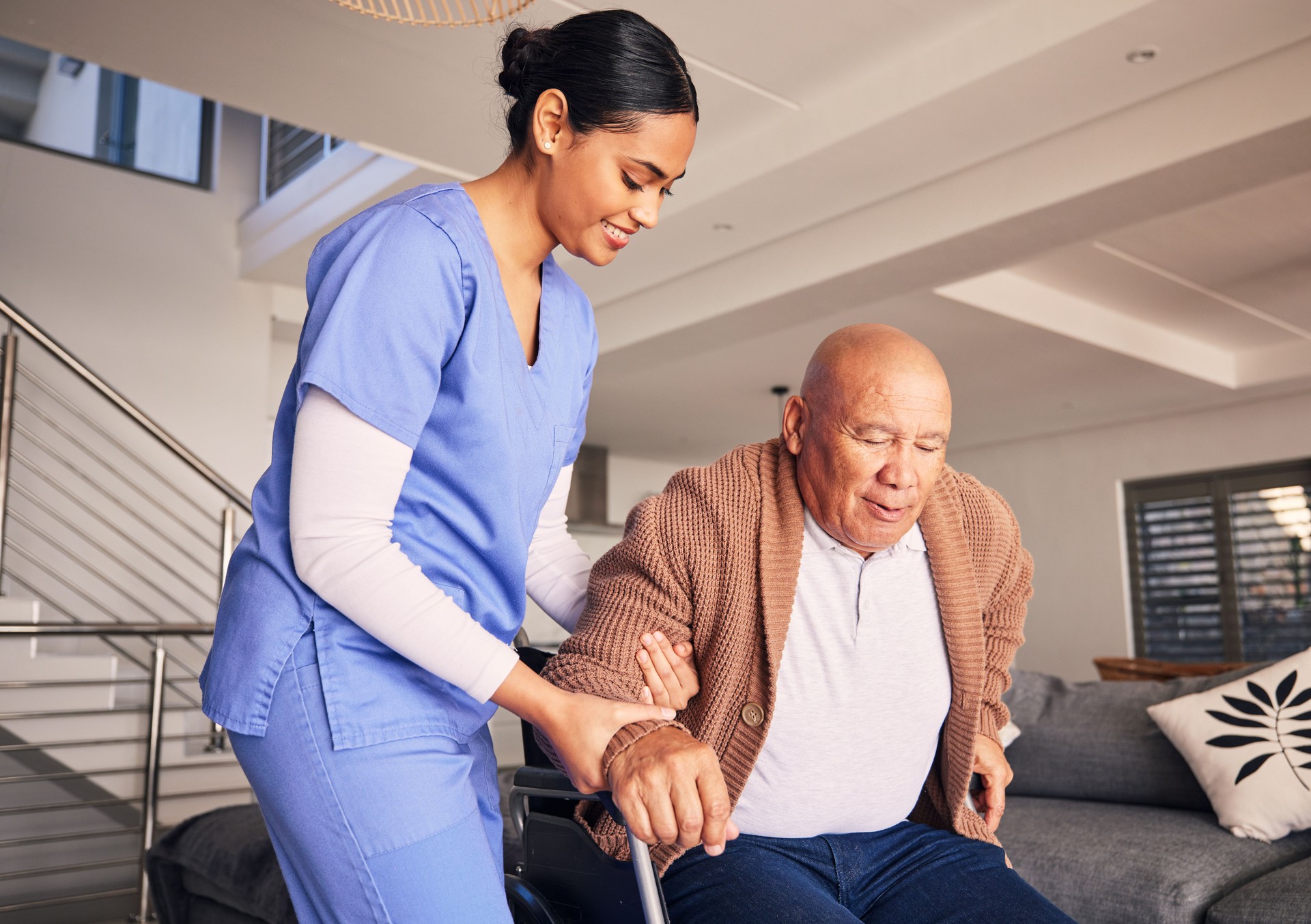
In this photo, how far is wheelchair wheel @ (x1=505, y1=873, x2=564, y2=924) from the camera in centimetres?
139

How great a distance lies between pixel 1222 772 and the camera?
2467 mm

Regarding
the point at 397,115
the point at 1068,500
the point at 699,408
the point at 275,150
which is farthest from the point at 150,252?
the point at 1068,500

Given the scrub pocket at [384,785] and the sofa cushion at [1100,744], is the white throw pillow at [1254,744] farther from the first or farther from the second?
the scrub pocket at [384,785]

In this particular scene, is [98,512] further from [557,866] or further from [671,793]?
[671,793]

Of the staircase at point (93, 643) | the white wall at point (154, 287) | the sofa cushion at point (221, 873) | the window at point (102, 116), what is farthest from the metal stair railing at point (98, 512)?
the sofa cushion at point (221, 873)

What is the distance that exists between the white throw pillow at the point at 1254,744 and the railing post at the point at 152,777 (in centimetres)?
318

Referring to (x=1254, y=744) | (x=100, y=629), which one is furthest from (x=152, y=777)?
(x=1254, y=744)

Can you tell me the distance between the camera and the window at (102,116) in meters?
5.68

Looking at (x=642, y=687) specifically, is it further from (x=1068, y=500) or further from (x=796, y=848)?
(x=1068, y=500)

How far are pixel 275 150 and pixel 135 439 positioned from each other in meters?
2.03

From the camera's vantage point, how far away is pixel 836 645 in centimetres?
144

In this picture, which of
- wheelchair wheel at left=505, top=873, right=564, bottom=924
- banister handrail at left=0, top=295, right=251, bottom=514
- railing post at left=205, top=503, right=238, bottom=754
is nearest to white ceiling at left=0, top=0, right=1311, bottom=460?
banister handrail at left=0, top=295, right=251, bottom=514

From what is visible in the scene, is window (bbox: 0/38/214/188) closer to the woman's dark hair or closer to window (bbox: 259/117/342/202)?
window (bbox: 259/117/342/202)

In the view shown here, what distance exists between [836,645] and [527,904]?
1.81ft
